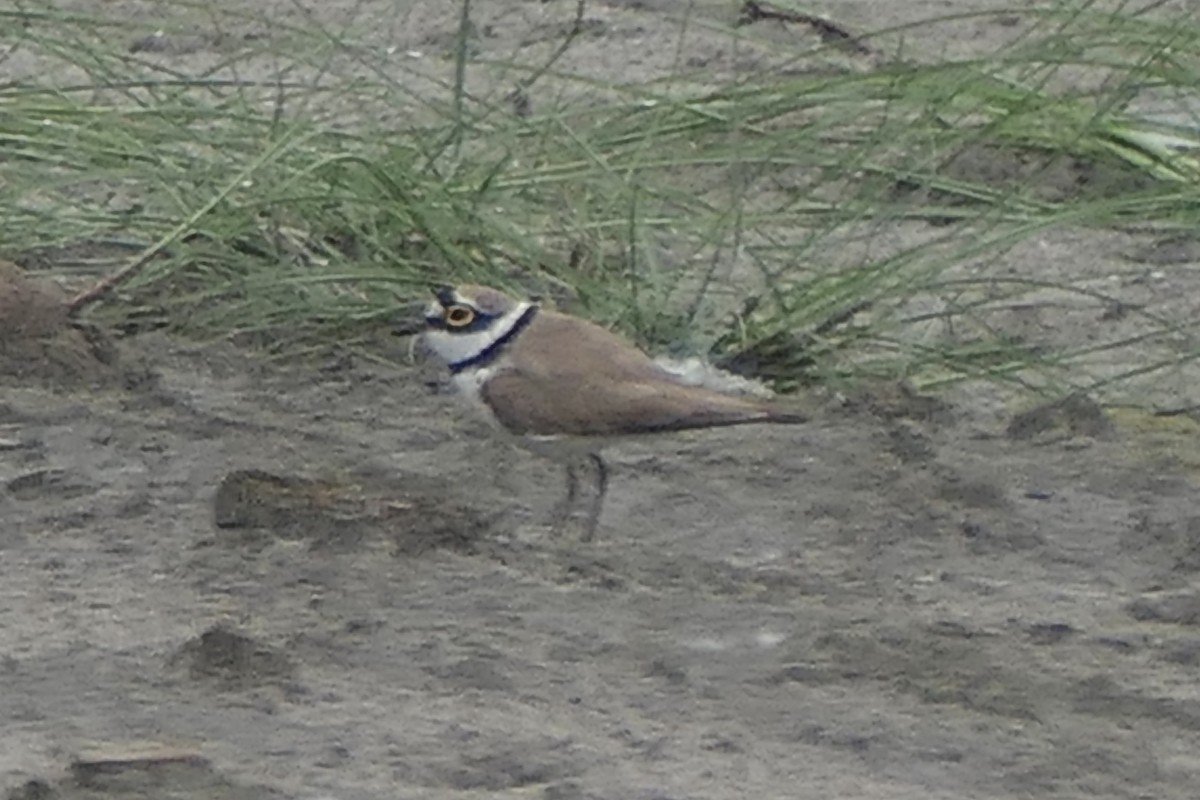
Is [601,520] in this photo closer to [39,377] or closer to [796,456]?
[796,456]

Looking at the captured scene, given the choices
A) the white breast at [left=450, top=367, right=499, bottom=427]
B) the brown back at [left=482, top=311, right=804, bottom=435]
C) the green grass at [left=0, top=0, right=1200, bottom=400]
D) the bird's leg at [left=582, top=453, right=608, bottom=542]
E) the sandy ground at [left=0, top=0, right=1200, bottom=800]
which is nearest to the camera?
the sandy ground at [left=0, top=0, right=1200, bottom=800]

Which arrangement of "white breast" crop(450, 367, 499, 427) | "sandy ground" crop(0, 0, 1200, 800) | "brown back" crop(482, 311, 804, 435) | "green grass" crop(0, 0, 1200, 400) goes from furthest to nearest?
"green grass" crop(0, 0, 1200, 400) → "white breast" crop(450, 367, 499, 427) → "brown back" crop(482, 311, 804, 435) → "sandy ground" crop(0, 0, 1200, 800)

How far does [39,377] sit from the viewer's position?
457 cm

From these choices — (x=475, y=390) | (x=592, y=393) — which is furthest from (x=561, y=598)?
(x=475, y=390)

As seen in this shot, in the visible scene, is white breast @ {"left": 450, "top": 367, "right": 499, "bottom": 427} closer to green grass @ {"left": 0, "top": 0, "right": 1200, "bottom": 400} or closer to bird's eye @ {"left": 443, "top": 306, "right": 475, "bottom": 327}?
bird's eye @ {"left": 443, "top": 306, "right": 475, "bottom": 327}

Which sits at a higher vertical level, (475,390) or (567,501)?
(475,390)

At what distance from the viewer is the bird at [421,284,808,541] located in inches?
152

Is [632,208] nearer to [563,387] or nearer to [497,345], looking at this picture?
[497,345]

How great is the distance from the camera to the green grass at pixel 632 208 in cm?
461

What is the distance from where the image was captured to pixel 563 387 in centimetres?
395

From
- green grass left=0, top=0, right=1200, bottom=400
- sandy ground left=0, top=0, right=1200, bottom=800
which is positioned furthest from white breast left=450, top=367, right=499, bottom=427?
green grass left=0, top=0, right=1200, bottom=400

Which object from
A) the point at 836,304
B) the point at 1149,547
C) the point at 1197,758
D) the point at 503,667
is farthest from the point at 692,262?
the point at 1197,758

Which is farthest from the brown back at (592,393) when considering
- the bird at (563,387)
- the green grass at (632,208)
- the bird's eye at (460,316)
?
the green grass at (632,208)

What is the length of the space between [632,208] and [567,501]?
2.06 feet
